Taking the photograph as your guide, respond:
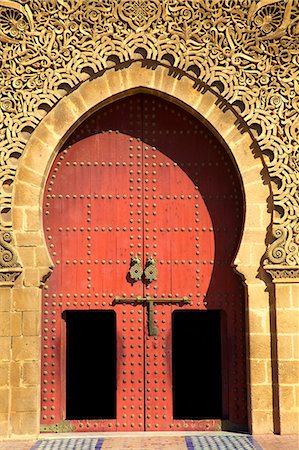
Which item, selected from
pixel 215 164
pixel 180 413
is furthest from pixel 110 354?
pixel 215 164

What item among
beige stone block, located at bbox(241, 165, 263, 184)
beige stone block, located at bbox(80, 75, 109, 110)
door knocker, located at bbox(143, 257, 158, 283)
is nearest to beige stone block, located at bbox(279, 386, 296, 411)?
door knocker, located at bbox(143, 257, 158, 283)

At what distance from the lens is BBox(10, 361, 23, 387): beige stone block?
283 inches

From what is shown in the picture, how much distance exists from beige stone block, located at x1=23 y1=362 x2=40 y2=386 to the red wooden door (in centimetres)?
34

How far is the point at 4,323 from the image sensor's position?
722cm

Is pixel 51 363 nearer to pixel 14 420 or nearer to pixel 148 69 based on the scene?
pixel 14 420

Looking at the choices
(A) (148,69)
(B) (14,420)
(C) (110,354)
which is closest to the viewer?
(B) (14,420)

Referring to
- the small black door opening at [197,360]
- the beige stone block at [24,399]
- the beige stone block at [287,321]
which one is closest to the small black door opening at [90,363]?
the small black door opening at [197,360]

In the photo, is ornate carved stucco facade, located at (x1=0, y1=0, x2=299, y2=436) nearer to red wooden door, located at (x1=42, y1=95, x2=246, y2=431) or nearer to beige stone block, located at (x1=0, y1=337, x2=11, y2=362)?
beige stone block, located at (x1=0, y1=337, x2=11, y2=362)

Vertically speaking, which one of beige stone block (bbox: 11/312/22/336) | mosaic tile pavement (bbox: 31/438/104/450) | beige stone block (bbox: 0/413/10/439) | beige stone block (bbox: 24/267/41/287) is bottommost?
mosaic tile pavement (bbox: 31/438/104/450)

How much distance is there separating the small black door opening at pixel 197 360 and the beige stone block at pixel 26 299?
479 cm

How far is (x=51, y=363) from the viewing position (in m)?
7.57

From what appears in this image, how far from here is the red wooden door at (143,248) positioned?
7574 mm

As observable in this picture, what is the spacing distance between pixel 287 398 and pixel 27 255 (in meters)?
3.46

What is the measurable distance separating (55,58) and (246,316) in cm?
387
